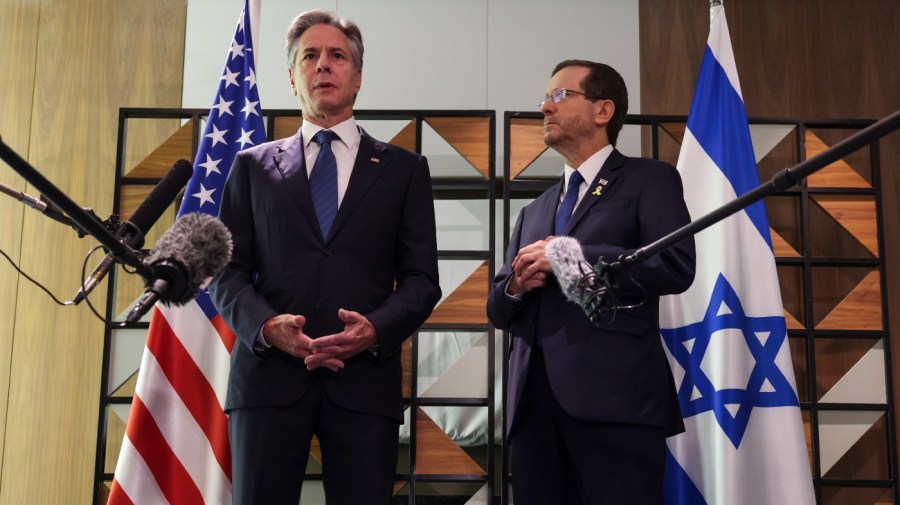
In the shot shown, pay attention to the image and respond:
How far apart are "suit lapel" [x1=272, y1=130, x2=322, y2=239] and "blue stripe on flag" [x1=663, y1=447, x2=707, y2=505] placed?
1591mm

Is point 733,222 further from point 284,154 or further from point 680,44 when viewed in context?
point 284,154

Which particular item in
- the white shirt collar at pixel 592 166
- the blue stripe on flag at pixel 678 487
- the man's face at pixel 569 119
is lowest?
the blue stripe on flag at pixel 678 487

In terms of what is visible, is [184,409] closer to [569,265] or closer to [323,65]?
[323,65]

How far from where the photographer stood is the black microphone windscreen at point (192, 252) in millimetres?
1457

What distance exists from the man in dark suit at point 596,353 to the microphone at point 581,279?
0.88 ft

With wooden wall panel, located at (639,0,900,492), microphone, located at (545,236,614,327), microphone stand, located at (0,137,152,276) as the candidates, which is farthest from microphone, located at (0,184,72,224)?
wooden wall panel, located at (639,0,900,492)

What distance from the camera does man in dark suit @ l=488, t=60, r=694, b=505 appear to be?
7.14 ft

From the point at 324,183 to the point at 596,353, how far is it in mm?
828

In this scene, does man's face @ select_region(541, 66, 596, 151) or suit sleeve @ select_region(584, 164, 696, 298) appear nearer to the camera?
suit sleeve @ select_region(584, 164, 696, 298)

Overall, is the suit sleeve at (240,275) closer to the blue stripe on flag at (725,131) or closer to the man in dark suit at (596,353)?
the man in dark suit at (596,353)

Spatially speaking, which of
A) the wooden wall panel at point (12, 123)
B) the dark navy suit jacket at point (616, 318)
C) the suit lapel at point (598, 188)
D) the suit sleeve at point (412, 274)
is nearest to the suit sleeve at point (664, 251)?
the dark navy suit jacket at point (616, 318)

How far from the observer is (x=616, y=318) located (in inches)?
88.1

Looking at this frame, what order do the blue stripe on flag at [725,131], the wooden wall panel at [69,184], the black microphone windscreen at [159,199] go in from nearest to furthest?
1. the black microphone windscreen at [159,199]
2. the blue stripe on flag at [725,131]
3. the wooden wall panel at [69,184]

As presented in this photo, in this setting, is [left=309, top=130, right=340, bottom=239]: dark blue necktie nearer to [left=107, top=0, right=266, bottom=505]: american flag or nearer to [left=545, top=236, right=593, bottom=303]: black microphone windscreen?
[left=545, top=236, right=593, bottom=303]: black microphone windscreen
